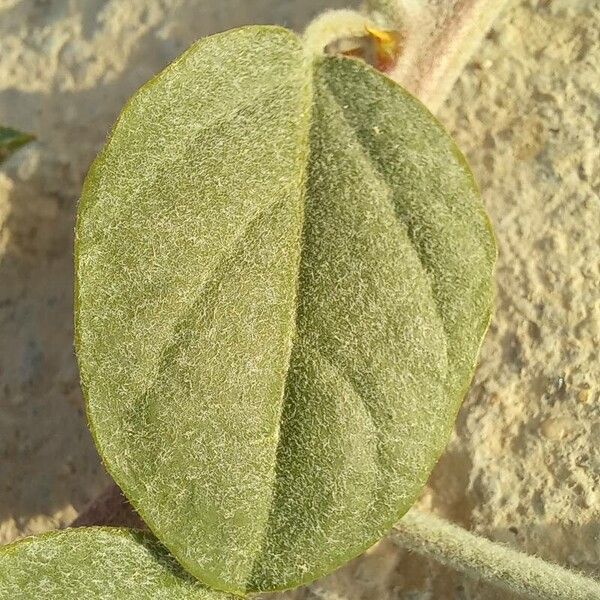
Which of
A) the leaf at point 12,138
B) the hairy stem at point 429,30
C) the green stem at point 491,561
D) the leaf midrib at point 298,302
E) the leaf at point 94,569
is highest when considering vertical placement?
the hairy stem at point 429,30

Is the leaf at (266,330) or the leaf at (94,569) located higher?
the leaf at (266,330)

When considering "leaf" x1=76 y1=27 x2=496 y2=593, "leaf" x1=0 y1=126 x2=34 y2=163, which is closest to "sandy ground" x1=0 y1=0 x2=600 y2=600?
"leaf" x1=0 y1=126 x2=34 y2=163

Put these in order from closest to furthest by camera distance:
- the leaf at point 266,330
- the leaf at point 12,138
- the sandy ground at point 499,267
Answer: the leaf at point 266,330 → the sandy ground at point 499,267 → the leaf at point 12,138

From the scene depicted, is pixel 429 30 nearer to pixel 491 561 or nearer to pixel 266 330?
pixel 266 330

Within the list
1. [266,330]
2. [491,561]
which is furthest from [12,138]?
[491,561]

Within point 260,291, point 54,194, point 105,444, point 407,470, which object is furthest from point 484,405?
point 54,194

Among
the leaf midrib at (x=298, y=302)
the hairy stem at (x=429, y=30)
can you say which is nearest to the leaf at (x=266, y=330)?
the leaf midrib at (x=298, y=302)

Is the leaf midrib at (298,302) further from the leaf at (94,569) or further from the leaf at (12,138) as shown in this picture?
the leaf at (12,138)
